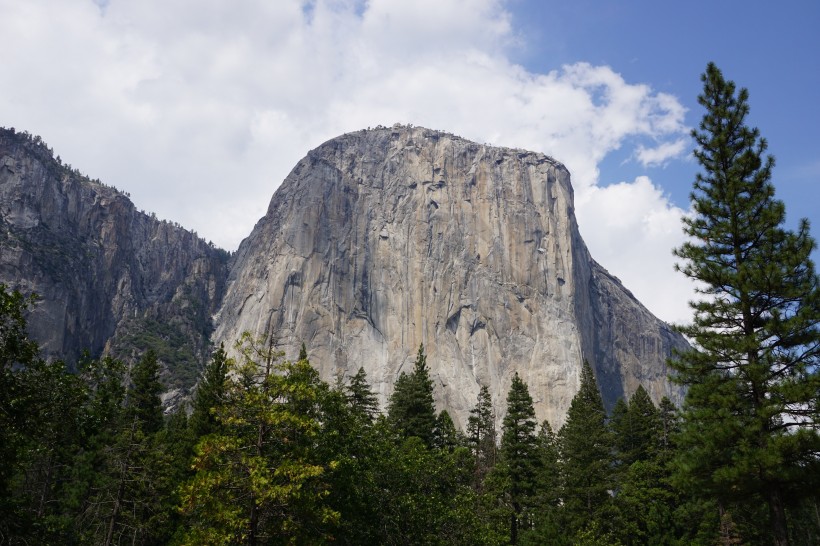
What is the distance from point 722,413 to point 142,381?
1446 inches

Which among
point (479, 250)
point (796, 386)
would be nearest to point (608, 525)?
point (796, 386)

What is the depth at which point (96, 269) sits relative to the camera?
543 ft

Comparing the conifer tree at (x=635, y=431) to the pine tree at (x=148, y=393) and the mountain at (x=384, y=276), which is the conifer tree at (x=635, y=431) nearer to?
the pine tree at (x=148, y=393)

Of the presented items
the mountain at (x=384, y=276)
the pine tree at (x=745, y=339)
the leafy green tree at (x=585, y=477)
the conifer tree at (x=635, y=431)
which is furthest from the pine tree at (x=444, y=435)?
the mountain at (x=384, y=276)

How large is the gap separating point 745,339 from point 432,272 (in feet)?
391

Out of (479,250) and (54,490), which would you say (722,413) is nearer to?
(54,490)

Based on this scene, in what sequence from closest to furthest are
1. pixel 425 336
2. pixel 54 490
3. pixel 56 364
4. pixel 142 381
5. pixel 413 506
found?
pixel 56 364 < pixel 413 506 < pixel 54 490 < pixel 142 381 < pixel 425 336

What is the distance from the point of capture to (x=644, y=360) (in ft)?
569

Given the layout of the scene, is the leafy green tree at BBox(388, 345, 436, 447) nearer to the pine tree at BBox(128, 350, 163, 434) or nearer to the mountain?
the pine tree at BBox(128, 350, 163, 434)

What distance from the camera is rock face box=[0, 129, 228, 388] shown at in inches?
5551

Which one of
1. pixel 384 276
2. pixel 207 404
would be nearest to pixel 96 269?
pixel 384 276

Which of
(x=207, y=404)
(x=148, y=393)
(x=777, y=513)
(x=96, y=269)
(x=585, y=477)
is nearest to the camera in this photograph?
(x=777, y=513)

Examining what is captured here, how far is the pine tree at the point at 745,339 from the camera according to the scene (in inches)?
618

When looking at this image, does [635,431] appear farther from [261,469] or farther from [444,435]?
[261,469]
